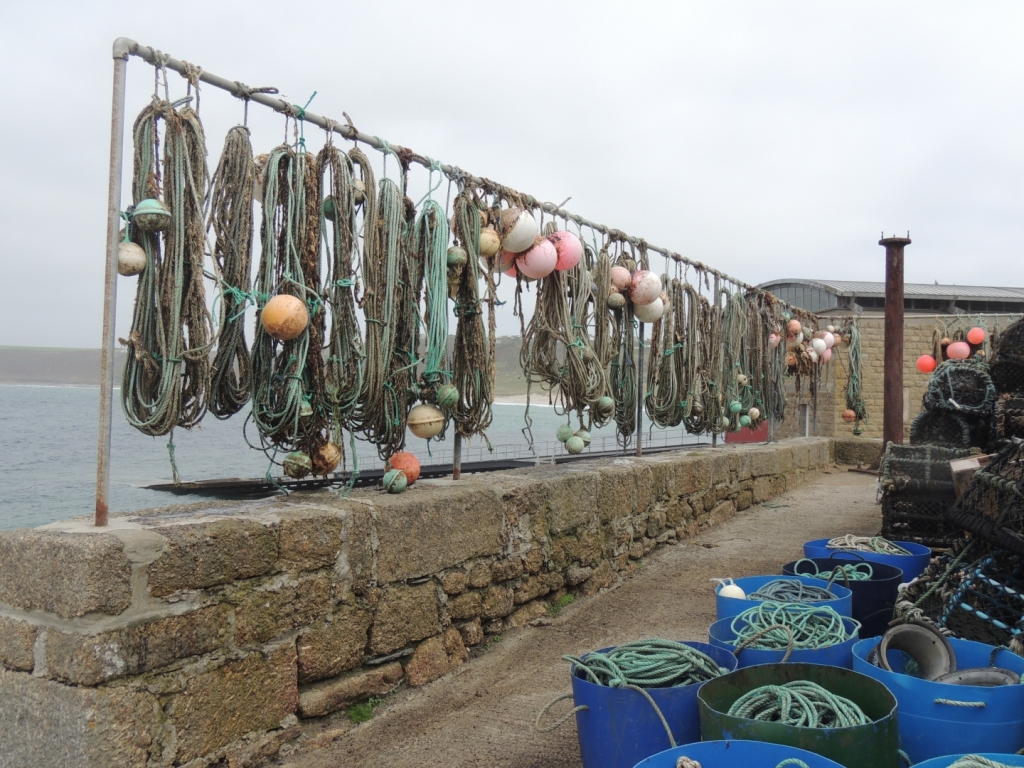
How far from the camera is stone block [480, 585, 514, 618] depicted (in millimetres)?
4203

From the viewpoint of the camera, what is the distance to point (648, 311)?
21.0ft

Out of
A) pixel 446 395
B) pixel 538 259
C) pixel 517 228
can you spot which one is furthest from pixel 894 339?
pixel 446 395

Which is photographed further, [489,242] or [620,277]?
[620,277]

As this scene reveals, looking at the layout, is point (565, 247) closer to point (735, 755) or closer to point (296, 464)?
point (296, 464)

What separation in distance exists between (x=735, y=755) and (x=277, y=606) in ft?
5.81

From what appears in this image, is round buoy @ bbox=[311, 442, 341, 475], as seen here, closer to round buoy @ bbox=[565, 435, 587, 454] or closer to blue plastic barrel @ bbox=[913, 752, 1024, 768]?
round buoy @ bbox=[565, 435, 587, 454]

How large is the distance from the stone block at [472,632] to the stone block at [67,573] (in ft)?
6.21

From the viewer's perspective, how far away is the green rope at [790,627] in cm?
288

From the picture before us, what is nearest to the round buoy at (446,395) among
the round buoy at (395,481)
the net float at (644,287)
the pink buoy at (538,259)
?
the round buoy at (395,481)

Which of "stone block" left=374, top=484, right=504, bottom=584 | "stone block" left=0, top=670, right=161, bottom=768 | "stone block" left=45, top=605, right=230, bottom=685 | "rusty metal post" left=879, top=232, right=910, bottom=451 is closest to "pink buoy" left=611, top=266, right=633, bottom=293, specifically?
"stone block" left=374, top=484, right=504, bottom=584

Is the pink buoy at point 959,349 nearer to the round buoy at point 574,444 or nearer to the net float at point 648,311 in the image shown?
the net float at point 648,311

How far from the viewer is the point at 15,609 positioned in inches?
104

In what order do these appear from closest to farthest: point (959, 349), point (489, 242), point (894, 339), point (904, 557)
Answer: point (904, 557), point (489, 242), point (894, 339), point (959, 349)

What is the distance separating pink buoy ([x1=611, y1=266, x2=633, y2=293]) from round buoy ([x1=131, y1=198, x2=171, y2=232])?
12.0 feet
